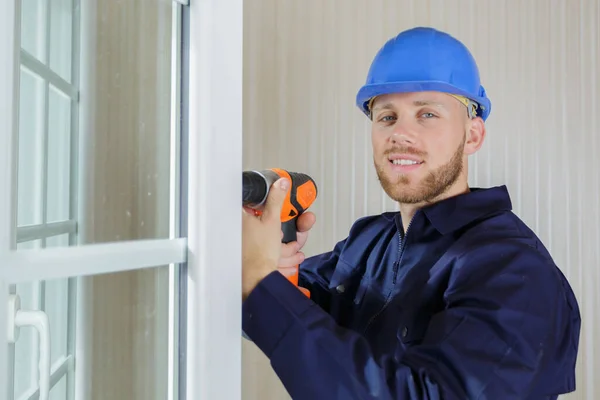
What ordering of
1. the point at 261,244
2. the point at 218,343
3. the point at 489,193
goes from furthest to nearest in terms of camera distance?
the point at 489,193, the point at 261,244, the point at 218,343

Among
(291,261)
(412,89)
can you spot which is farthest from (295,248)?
(412,89)

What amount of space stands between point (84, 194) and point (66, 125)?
0.27 feet

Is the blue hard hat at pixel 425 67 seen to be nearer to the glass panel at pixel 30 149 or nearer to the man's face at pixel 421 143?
the man's face at pixel 421 143

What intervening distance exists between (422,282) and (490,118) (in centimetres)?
140

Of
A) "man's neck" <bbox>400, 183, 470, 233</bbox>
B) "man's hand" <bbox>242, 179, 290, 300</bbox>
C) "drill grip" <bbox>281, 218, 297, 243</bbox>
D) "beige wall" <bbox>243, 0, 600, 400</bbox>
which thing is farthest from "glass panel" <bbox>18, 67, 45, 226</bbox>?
"beige wall" <bbox>243, 0, 600, 400</bbox>

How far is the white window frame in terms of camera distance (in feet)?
2.55

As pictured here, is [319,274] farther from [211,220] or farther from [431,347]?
[211,220]

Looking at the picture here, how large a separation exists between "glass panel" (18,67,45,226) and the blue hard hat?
1.00 metres

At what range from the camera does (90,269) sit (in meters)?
0.64

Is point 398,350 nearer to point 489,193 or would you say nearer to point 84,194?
point 489,193

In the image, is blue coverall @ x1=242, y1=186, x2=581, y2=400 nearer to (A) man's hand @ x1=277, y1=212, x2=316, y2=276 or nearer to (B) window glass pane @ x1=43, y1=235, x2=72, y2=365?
(A) man's hand @ x1=277, y1=212, x2=316, y2=276

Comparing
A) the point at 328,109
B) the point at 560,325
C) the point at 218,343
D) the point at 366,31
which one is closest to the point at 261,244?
the point at 218,343

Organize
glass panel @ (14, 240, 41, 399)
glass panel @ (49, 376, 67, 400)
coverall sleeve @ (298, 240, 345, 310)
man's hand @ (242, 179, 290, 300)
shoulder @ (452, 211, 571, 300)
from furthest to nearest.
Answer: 1. coverall sleeve @ (298, 240, 345, 310)
2. shoulder @ (452, 211, 571, 300)
3. man's hand @ (242, 179, 290, 300)
4. glass panel @ (49, 376, 67, 400)
5. glass panel @ (14, 240, 41, 399)

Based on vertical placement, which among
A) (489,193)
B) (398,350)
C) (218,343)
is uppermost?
(489,193)
